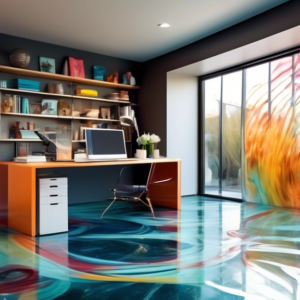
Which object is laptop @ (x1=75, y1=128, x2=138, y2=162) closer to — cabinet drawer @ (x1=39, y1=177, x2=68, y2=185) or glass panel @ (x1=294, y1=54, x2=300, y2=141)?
cabinet drawer @ (x1=39, y1=177, x2=68, y2=185)

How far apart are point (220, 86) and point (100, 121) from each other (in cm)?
235

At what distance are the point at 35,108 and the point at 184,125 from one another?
2715 millimetres

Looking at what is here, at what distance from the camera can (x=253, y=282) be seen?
2197mm

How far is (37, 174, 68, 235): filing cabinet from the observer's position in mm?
3449

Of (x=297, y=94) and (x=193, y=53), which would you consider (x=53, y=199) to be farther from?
(x=297, y=94)

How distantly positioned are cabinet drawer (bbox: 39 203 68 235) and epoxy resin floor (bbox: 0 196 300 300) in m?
0.10

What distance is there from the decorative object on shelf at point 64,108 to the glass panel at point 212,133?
2.64m

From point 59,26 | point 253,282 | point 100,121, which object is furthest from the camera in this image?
point 100,121

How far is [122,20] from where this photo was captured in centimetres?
448

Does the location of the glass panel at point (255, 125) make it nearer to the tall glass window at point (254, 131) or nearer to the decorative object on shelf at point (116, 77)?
the tall glass window at point (254, 131)

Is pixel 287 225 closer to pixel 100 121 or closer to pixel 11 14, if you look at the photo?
pixel 100 121

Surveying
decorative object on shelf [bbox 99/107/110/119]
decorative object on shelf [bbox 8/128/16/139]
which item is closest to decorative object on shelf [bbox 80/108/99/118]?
decorative object on shelf [bbox 99/107/110/119]

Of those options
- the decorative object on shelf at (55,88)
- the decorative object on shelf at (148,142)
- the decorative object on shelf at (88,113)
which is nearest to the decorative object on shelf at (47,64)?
the decorative object on shelf at (55,88)

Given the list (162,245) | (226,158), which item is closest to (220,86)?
(226,158)
